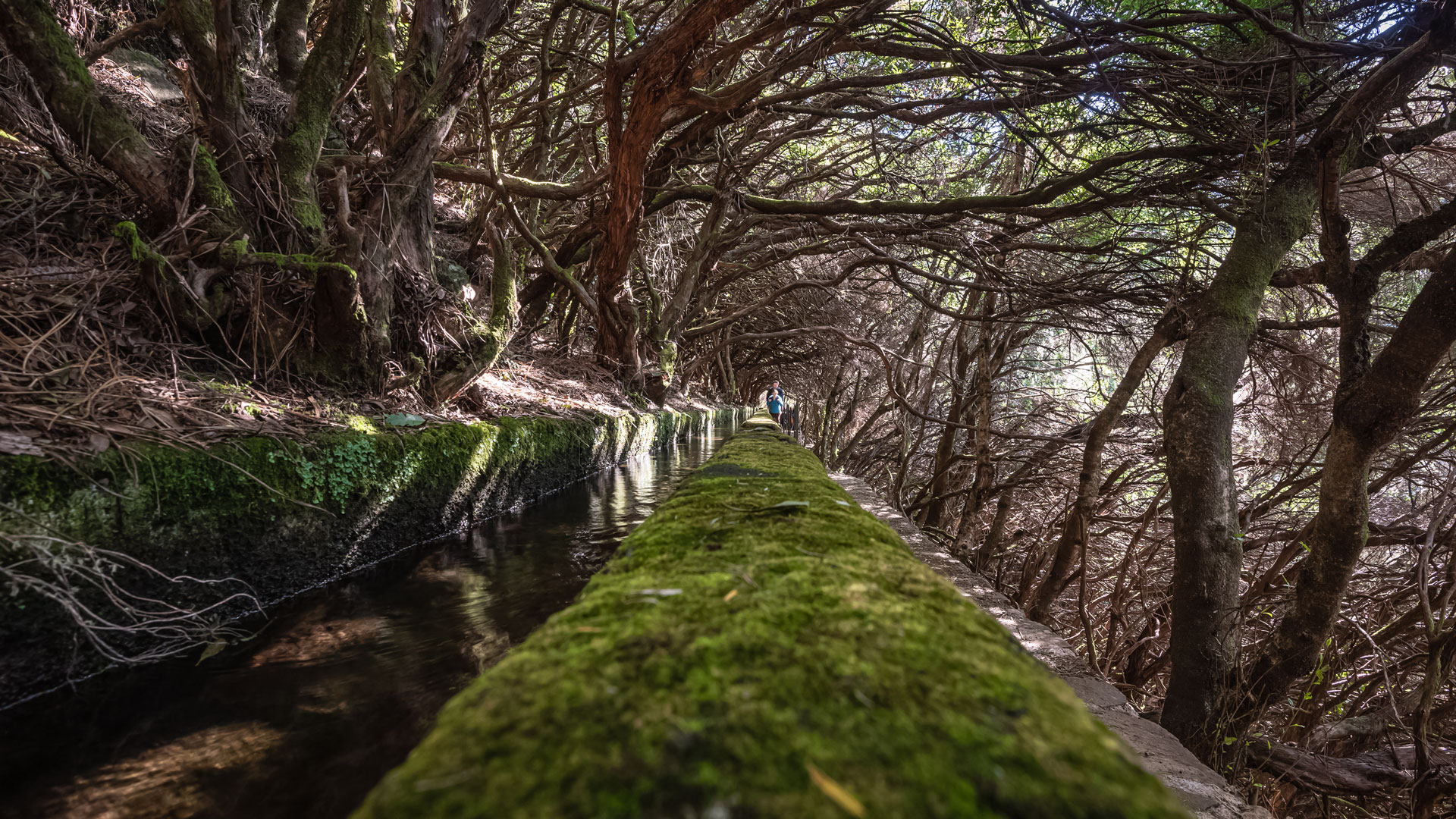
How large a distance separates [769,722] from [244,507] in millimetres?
2800

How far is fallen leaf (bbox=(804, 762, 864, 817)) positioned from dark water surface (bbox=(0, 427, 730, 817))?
4.77 ft

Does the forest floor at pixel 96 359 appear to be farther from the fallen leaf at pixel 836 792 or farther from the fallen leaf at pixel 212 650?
the fallen leaf at pixel 836 792

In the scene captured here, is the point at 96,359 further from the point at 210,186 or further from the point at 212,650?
the point at 212,650

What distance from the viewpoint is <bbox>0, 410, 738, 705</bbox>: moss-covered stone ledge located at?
1766 mm

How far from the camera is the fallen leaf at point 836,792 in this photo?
18.9 inches

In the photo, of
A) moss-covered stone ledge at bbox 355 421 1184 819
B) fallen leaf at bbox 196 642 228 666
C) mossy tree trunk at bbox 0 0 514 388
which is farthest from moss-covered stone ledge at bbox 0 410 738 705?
moss-covered stone ledge at bbox 355 421 1184 819

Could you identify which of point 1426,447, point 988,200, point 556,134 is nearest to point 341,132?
point 556,134

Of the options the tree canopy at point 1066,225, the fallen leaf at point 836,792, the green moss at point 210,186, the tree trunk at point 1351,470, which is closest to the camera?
the fallen leaf at point 836,792

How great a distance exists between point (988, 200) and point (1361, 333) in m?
3.56

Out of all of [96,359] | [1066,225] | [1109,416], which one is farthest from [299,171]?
[1066,225]

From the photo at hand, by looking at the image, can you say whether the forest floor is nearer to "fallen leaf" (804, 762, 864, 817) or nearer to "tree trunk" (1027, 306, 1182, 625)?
"fallen leaf" (804, 762, 864, 817)

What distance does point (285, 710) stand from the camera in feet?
5.72

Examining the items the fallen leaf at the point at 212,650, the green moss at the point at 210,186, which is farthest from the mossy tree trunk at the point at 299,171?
the fallen leaf at the point at 212,650

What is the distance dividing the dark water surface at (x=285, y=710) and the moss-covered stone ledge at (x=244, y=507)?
A: 0.17 metres
